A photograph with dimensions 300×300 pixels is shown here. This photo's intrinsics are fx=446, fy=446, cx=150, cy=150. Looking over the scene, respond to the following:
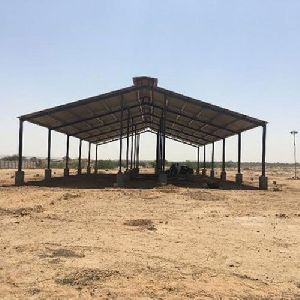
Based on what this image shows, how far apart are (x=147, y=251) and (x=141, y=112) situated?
29670mm

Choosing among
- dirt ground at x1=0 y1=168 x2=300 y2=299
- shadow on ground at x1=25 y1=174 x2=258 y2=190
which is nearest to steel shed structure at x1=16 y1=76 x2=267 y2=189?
shadow on ground at x1=25 y1=174 x2=258 y2=190

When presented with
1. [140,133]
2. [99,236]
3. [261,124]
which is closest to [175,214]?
[99,236]

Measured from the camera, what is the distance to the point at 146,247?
10.4 meters

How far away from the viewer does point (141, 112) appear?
128 feet

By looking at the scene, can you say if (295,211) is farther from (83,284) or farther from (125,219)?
(83,284)

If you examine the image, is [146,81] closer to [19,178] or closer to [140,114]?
[19,178]

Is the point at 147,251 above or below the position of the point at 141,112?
below

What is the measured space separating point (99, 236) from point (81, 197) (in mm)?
10279

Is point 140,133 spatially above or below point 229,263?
above

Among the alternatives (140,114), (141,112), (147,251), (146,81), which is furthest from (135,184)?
(147,251)

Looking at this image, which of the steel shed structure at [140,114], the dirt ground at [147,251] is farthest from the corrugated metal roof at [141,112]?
the dirt ground at [147,251]

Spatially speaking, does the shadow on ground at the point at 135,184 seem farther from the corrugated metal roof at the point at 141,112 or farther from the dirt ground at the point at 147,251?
the dirt ground at the point at 147,251

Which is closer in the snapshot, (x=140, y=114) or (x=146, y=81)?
(x=146, y=81)

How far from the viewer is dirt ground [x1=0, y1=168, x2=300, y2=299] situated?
730cm
